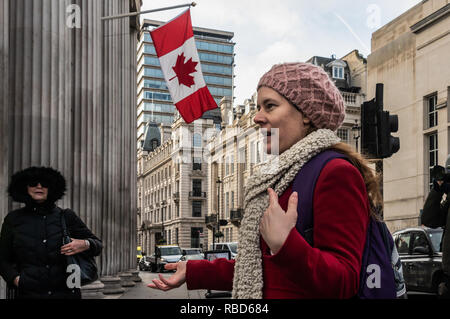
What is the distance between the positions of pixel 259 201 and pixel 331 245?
35cm

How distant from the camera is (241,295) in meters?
1.84

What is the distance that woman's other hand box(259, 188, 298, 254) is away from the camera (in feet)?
5.16

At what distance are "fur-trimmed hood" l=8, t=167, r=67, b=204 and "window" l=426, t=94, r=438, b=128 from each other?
30923 mm

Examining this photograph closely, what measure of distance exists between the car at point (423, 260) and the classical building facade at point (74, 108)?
6.78 metres

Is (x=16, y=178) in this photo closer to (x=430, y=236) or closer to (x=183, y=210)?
(x=430, y=236)

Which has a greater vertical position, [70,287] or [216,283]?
[216,283]

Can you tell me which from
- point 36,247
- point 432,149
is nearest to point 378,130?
point 36,247

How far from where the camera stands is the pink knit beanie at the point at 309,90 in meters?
1.89

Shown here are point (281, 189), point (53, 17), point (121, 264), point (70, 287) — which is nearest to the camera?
point (281, 189)

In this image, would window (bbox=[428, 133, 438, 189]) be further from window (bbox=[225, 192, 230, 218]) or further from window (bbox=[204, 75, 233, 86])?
window (bbox=[204, 75, 233, 86])

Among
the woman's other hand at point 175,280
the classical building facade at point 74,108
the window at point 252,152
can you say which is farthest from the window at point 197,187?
the woman's other hand at point 175,280

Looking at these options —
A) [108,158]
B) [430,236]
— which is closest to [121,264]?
[108,158]

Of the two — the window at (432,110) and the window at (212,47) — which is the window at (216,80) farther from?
the window at (432,110)
